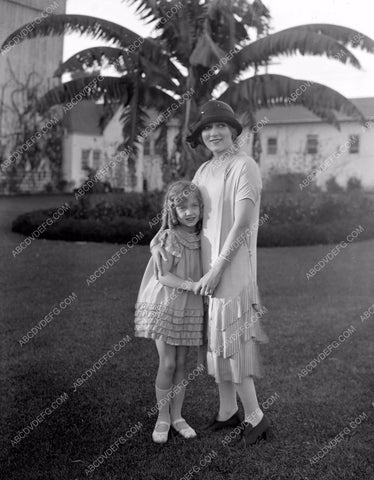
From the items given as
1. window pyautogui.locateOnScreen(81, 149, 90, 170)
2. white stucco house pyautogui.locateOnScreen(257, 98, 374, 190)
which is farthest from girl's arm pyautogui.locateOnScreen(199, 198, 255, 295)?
window pyautogui.locateOnScreen(81, 149, 90, 170)

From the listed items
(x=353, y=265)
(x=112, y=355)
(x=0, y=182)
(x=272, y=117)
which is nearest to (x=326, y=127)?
(x=272, y=117)

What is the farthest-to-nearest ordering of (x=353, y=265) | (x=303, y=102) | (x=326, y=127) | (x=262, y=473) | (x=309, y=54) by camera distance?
(x=326, y=127)
(x=303, y=102)
(x=309, y=54)
(x=353, y=265)
(x=262, y=473)

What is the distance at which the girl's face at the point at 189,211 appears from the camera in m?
3.47

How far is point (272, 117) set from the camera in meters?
31.7

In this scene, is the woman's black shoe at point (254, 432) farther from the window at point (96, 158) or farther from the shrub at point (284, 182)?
the window at point (96, 158)

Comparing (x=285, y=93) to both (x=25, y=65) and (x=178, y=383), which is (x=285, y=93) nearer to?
(x=178, y=383)

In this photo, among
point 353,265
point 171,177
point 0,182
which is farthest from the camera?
point 0,182

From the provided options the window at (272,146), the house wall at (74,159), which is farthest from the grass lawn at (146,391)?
the window at (272,146)

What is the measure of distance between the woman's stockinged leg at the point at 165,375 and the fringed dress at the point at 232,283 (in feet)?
0.84

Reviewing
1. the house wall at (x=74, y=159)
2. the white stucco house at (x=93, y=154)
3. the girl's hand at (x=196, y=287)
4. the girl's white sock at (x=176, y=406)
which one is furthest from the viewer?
the house wall at (x=74, y=159)

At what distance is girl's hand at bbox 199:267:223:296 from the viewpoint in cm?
A: 333

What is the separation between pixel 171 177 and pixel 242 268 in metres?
10.5

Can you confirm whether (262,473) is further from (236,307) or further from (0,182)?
(0,182)

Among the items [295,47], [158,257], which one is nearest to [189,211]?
[158,257]
